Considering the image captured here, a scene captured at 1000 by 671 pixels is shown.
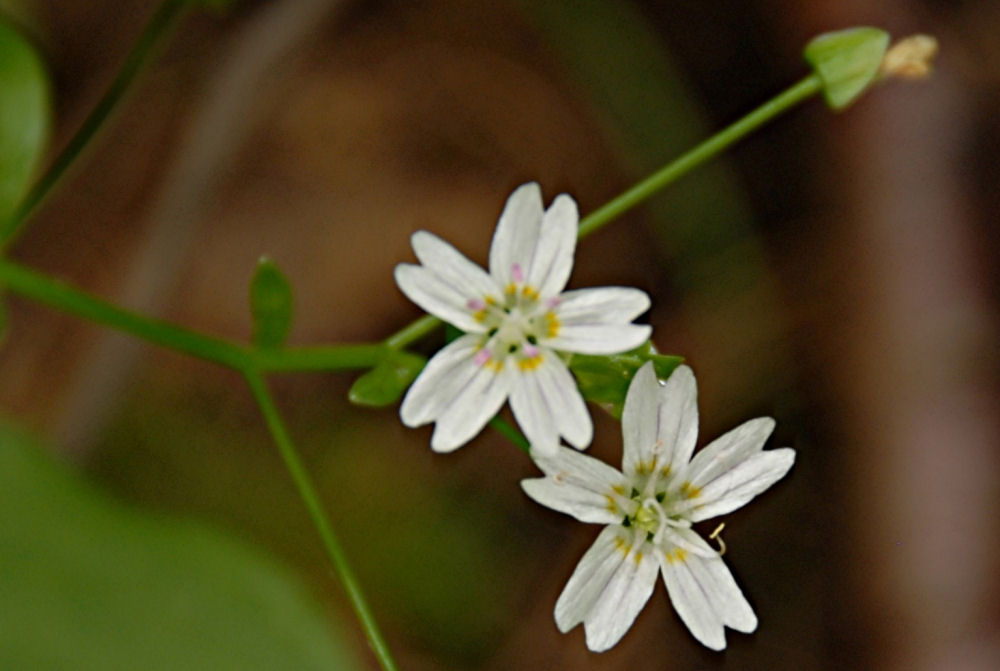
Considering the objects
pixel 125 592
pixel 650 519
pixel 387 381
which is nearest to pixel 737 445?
pixel 650 519

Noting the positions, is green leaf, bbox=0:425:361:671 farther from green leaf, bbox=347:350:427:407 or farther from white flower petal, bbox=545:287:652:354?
white flower petal, bbox=545:287:652:354

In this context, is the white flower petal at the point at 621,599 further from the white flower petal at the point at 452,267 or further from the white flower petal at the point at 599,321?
the white flower petal at the point at 452,267

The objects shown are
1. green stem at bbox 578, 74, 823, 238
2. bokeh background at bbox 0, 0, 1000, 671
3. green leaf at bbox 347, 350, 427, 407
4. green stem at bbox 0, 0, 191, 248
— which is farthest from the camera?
bokeh background at bbox 0, 0, 1000, 671

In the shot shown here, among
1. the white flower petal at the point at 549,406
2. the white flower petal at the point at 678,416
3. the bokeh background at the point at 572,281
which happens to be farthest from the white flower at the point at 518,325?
the bokeh background at the point at 572,281

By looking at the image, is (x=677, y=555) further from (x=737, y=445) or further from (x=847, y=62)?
(x=847, y=62)

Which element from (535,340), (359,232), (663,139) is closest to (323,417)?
(359,232)

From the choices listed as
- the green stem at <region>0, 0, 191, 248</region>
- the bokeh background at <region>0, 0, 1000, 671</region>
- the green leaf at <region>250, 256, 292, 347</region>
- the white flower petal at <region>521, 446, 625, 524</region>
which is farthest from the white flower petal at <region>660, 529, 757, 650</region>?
the green stem at <region>0, 0, 191, 248</region>
